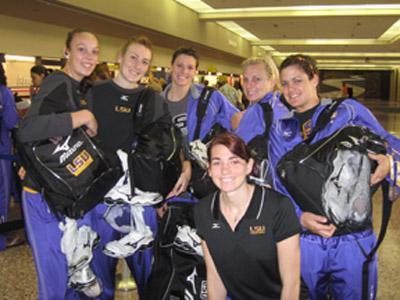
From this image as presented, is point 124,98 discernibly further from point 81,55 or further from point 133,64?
point 81,55

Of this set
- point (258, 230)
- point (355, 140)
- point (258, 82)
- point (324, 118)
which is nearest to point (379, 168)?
point (355, 140)

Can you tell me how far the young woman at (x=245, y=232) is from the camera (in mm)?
1899

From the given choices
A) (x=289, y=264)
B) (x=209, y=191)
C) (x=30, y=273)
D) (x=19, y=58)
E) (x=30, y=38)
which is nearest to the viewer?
(x=289, y=264)

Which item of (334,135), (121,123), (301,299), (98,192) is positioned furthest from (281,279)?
(121,123)

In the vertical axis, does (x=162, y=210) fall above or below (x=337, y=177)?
below

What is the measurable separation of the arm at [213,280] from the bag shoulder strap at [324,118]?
71 centimetres

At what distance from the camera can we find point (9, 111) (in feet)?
15.2

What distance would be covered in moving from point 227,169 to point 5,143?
140 inches

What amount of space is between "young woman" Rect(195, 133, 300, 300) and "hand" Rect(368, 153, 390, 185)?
0.43m

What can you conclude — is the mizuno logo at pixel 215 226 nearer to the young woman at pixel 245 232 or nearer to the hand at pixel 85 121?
the young woman at pixel 245 232

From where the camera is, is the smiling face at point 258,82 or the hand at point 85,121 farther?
the smiling face at point 258,82

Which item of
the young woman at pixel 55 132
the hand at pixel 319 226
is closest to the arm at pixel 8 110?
the young woman at pixel 55 132

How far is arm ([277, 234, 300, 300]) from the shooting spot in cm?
188

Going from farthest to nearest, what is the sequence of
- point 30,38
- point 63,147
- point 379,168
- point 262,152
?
point 30,38, point 262,152, point 63,147, point 379,168
